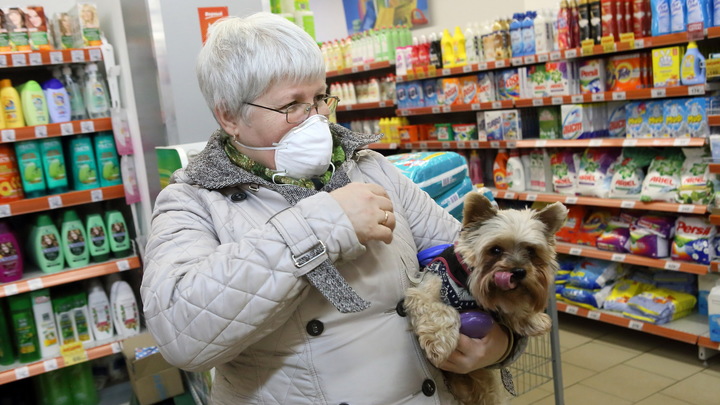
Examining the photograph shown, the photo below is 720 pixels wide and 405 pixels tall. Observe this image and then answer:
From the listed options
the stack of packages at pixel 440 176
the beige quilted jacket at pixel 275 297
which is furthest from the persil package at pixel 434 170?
the beige quilted jacket at pixel 275 297

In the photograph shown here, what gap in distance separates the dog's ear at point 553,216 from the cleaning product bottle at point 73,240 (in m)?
2.97

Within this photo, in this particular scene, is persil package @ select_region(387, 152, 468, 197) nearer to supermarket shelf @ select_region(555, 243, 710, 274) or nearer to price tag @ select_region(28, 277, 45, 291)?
supermarket shelf @ select_region(555, 243, 710, 274)

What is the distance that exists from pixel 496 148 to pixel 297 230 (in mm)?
4628

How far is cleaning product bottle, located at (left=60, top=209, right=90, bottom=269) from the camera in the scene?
363 cm

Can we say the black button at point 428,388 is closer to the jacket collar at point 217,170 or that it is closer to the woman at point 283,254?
the woman at point 283,254

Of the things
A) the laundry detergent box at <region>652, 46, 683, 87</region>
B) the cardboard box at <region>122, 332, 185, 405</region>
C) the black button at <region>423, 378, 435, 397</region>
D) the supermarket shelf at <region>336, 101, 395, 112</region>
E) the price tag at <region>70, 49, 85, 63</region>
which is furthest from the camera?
the supermarket shelf at <region>336, 101, 395, 112</region>

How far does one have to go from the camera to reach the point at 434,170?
7.93 feet

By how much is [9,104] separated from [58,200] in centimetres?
57

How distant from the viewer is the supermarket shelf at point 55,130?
3.38 meters

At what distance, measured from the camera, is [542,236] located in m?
1.51

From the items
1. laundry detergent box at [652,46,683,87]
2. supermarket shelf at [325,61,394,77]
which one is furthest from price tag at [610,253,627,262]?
supermarket shelf at [325,61,394,77]

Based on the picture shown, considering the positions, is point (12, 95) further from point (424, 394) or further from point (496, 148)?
point (496, 148)

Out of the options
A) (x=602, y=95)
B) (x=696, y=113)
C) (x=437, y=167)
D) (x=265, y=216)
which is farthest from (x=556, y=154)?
(x=265, y=216)

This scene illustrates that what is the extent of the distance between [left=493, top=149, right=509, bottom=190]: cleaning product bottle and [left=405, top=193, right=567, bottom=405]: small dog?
386 cm
